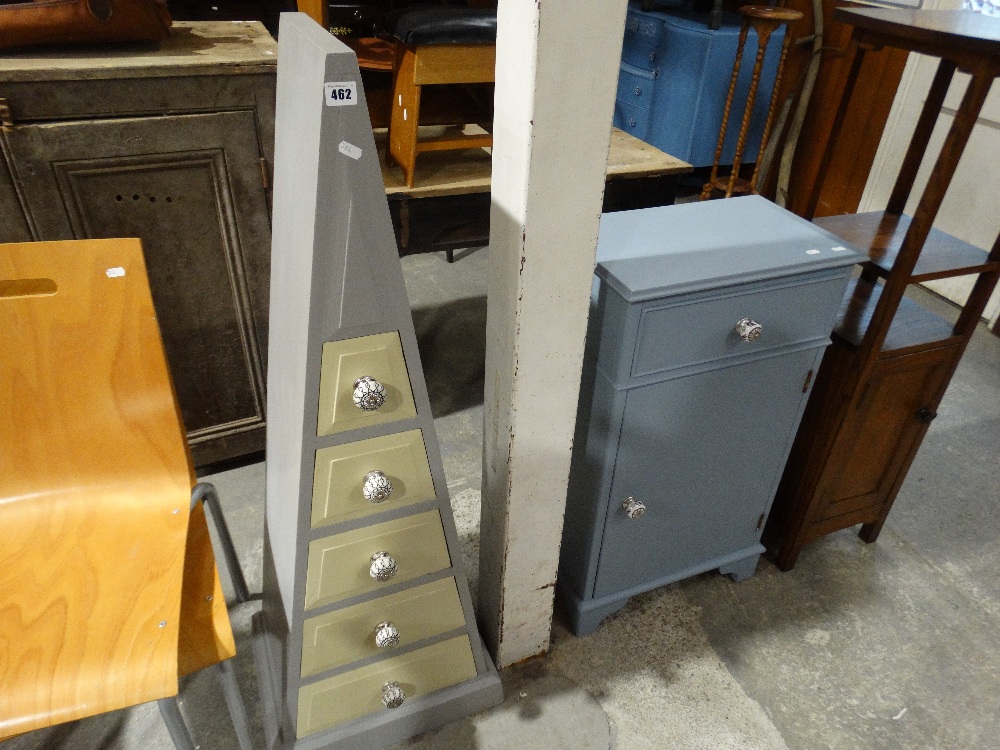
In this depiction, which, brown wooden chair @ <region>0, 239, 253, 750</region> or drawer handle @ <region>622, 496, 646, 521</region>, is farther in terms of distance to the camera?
drawer handle @ <region>622, 496, 646, 521</region>

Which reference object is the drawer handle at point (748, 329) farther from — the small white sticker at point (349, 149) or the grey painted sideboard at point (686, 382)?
the small white sticker at point (349, 149)

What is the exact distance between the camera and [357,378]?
1016mm

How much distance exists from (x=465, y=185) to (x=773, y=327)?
1075 mm

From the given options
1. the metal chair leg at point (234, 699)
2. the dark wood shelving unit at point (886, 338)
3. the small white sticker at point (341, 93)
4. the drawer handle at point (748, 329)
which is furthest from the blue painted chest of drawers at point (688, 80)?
the metal chair leg at point (234, 699)

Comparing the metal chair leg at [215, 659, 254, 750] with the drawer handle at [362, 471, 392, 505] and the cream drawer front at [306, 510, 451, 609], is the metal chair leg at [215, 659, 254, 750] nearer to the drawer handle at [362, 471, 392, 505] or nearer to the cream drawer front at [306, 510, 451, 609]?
the cream drawer front at [306, 510, 451, 609]

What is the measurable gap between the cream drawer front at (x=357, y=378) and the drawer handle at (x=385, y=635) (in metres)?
0.43

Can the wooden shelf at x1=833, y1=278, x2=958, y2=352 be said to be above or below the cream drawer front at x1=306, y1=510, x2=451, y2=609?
above

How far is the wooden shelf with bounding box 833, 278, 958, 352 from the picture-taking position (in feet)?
5.10

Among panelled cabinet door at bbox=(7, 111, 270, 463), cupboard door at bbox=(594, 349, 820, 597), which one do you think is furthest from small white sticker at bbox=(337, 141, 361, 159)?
panelled cabinet door at bbox=(7, 111, 270, 463)

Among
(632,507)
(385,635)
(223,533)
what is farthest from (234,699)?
(632,507)

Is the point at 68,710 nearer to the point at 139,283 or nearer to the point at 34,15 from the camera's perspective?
the point at 139,283

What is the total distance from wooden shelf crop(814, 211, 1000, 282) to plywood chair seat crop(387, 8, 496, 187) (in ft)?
3.17

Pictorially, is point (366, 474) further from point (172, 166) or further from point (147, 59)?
point (147, 59)

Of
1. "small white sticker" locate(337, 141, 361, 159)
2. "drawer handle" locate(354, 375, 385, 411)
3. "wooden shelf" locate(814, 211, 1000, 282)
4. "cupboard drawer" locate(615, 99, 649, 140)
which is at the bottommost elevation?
"cupboard drawer" locate(615, 99, 649, 140)
